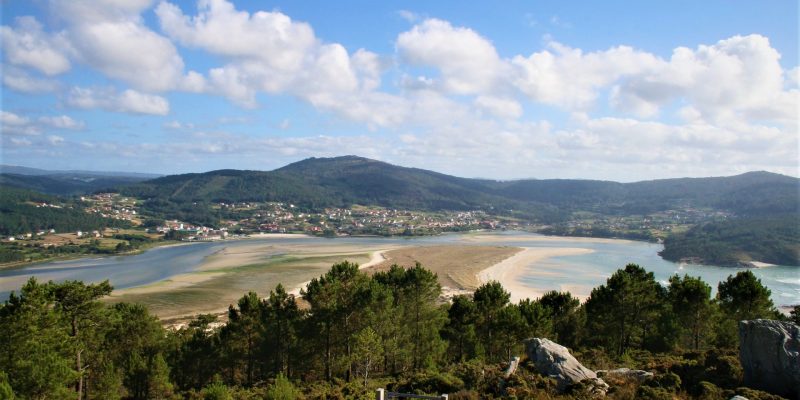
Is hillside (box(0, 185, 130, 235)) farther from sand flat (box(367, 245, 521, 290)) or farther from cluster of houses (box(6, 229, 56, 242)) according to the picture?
sand flat (box(367, 245, 521, 290))

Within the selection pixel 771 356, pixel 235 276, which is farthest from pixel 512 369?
pixel 235 276

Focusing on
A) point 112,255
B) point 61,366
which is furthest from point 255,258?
point 61,366

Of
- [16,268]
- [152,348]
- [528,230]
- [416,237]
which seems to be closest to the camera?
[152,348]

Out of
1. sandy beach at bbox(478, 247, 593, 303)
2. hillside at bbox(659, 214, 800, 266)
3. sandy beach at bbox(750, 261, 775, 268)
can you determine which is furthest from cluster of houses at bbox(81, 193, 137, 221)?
sandy beach at bbox(750, 261, 775, 268)

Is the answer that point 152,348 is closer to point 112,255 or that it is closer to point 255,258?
point 255,258

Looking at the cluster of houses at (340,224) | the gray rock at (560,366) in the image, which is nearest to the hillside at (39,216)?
the cluster of houses at (340,224)

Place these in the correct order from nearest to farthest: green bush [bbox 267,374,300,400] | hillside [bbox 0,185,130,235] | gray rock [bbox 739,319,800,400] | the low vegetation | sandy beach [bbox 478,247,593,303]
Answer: gray rock [bbox 739,319,800,400]
green bush [bbox 267,374,300,400]
the low vegetation
sandy beach [bbox 478,247,593,303]
hillside [bbox 0,185,130,235]
